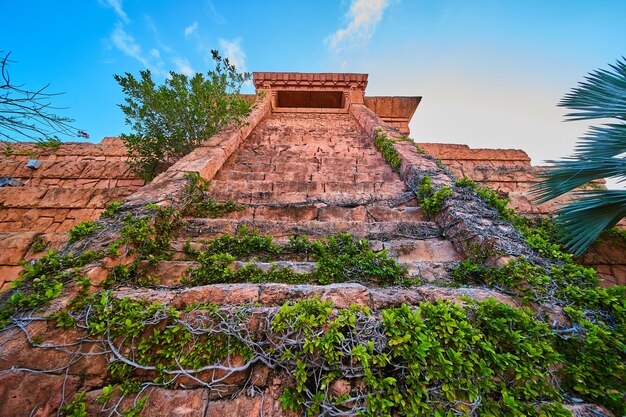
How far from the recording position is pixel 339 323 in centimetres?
141

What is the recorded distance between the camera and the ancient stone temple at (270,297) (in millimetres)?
1250

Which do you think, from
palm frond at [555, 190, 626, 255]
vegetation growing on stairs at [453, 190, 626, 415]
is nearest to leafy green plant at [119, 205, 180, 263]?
vegetation growing on stairs at [453, 190, 626, 415]

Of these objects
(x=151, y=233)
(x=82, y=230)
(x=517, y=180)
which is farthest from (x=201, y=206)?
(x=517, y=180)

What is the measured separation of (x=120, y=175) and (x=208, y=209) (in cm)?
299

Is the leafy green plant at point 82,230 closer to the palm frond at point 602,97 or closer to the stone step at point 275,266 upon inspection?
the stone step at point 275,266

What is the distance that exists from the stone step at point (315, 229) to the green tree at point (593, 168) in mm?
1448

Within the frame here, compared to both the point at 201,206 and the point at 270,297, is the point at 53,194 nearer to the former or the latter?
the point at 201,206

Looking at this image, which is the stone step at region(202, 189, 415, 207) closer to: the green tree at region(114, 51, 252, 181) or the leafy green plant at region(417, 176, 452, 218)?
the leafy green plant at region(417, 176, 452, 218)

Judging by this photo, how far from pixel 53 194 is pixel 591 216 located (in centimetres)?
730

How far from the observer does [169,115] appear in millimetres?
4242

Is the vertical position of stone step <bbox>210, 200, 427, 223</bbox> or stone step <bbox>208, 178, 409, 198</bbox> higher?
stone step <bbox>208, 178, 409, 198</bbox>

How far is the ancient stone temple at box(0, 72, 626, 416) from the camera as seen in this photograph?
1.25 m

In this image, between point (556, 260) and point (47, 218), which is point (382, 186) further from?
point (47, 218)

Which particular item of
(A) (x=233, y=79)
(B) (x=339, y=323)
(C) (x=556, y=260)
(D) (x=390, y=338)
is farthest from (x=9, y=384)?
(A) (x=233, y=79)
